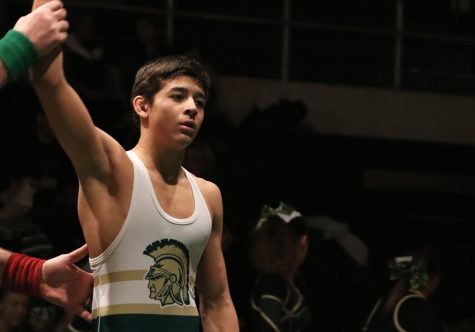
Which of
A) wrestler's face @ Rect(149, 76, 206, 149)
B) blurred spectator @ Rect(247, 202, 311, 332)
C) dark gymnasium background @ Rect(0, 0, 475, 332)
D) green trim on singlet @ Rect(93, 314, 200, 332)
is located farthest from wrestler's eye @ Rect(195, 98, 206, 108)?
dark gymnasium background @ Rect(0, 0, 475, 332)

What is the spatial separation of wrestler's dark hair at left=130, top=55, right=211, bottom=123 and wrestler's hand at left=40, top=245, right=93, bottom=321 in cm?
59

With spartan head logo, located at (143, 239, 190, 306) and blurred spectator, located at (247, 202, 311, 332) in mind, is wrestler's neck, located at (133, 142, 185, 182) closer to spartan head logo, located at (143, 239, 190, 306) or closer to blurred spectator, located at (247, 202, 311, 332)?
spartan head logo, located at (143, 239, 190, 306)

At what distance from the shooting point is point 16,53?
11.6 ft

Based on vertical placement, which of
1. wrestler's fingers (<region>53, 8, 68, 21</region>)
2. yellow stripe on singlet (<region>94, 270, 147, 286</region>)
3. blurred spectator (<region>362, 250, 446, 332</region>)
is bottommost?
blurred spectator (<region>362, 250, 446, 332</region>)

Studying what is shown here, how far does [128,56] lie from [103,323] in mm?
5163

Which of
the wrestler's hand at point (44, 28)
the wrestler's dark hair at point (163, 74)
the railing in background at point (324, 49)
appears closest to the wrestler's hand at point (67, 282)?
the wrestler's dark hair at point (163, 74)

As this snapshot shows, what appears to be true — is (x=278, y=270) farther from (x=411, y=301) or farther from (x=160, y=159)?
(x=160, y=159)

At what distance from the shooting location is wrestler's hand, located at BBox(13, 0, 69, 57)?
142 inches

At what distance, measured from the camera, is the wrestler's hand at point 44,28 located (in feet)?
11.8

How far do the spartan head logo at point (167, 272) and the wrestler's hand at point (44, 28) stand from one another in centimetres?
85

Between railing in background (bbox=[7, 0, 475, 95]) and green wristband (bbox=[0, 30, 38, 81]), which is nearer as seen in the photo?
green wristband (bbox=[0, 30, 38, 81])

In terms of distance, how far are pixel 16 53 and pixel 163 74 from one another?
2.94ft

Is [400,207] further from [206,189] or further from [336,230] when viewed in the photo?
[206,189]

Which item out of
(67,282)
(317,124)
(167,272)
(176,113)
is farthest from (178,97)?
(317,124)
